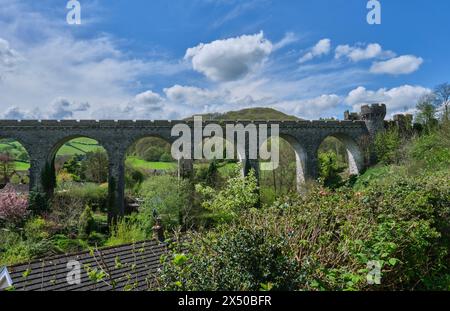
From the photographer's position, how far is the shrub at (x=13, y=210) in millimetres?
16820

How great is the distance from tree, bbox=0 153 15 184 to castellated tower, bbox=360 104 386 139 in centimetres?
2737

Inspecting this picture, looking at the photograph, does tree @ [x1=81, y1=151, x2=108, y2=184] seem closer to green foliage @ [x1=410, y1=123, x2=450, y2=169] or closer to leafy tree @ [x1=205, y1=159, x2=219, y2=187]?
leafy tree @ [x1=205, y1=159, x2=219, y2=187]

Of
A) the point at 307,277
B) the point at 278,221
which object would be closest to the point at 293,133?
the point at 278,221

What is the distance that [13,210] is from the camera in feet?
55.7

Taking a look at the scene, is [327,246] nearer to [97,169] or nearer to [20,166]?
[97,169]

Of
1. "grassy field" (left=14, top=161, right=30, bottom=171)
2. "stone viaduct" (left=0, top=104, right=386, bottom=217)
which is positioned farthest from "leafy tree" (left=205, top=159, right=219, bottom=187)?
"grassy field" (left=14, top=161, right=30, bottom=171)

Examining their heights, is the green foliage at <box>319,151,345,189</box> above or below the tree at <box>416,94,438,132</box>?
below

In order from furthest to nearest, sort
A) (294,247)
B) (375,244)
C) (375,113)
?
(375,113) < (294,247) < (375,244)

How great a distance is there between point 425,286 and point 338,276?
1548 mm

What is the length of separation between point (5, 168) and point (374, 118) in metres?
28.0

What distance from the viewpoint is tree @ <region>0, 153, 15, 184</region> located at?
2734cm

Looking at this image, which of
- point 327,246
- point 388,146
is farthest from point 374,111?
point 327,246

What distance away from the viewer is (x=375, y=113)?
2397cm
